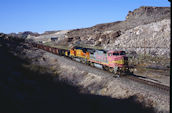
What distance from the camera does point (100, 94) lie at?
65.7ft

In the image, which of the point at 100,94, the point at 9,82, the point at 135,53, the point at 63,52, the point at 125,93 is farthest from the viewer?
the point at 63,52

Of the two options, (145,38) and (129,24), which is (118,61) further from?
(129,24)

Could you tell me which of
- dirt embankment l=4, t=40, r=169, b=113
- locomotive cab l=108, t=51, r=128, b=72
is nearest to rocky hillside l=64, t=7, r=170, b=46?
dirt embankment l=4, t=40, r=169, b=113

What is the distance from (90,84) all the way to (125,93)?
562cm

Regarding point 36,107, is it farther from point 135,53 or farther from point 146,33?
point 146,33

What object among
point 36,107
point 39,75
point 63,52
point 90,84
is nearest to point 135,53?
point 63,52

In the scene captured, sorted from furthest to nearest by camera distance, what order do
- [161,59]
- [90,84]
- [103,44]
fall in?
[103,44] < [161,59] < [90,84]

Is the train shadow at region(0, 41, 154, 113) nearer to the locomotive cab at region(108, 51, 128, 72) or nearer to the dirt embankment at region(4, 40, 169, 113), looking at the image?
the dirt embankment at region(4, 40, 169, 113)

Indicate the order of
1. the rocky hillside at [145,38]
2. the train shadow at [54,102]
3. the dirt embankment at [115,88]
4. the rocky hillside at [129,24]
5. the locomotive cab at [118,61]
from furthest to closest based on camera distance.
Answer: the rocky hillside at [129,24] → the rocky hillside at [145,38] → the locomotive cab at [118,61] → the dirt embankment at [115,88] → the train shadow at [54,102]

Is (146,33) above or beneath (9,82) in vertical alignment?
above

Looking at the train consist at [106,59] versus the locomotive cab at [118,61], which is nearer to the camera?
the locomotive cab at [118,61]

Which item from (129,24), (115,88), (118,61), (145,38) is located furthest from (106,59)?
(129,24)

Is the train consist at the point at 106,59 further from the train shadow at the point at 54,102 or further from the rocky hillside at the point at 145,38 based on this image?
the rocky hillside at the point at 145,38

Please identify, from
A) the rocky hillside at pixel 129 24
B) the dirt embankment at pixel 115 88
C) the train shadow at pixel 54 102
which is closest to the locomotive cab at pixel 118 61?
the dirt embankment at pixel 115 88
